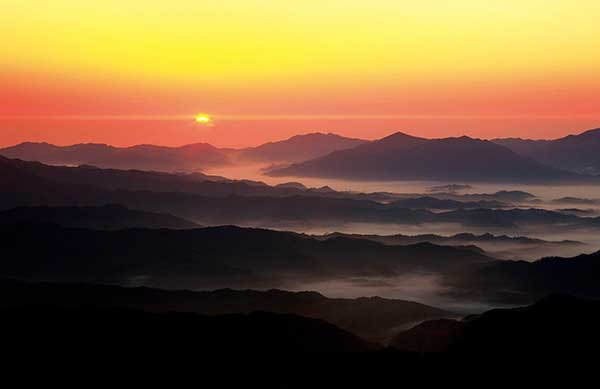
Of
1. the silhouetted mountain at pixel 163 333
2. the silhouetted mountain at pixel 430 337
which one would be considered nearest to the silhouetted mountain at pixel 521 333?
the silhouetted mountain at pixel 430 337

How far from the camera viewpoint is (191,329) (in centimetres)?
13550

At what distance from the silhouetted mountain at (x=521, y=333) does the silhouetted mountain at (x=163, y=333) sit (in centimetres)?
1564

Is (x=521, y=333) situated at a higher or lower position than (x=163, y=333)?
lower

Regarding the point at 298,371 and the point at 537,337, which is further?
the point at 537,337

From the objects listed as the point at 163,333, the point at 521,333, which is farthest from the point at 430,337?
the point at 163,333

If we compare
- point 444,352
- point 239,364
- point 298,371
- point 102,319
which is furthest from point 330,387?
point 102,319

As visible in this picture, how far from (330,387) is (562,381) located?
33.7 metres

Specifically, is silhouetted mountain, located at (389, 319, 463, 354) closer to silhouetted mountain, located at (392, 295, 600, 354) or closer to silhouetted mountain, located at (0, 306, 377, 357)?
silhouetted mountain, located at (392, 295, 600, 354)

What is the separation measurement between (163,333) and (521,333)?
59.0m

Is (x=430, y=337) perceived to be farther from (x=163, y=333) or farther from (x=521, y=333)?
(x=163, y=333)

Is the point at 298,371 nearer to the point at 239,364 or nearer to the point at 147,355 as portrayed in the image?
the point at 239,364

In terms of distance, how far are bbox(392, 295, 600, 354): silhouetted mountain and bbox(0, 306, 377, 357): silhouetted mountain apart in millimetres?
15640

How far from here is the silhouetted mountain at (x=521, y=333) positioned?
133m

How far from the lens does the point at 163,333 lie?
133875 millimetres
